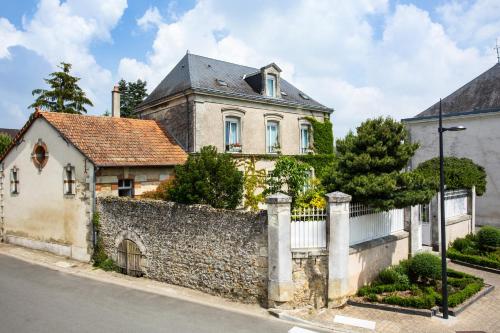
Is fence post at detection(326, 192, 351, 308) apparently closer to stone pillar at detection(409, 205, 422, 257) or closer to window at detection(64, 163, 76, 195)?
stone pillar at detection(409, 205, 422, 257)

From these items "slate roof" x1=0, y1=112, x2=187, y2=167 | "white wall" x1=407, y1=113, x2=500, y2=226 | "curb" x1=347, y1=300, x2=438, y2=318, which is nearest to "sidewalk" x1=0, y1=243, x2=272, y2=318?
"curb" x1=347, y1=300, x2=438, y2=318

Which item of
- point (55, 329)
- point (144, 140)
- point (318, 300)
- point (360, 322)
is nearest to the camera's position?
point (55, 329)

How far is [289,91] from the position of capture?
2277 cm

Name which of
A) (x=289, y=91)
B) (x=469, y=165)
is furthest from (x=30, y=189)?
(x=469, y=165)

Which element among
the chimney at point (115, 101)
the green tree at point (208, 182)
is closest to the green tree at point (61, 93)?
the chimney at point (115, 101)

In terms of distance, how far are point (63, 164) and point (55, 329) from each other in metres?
8.65

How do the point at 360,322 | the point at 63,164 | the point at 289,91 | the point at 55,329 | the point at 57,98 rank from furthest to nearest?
the point at 57,98 → the point at 289,91 → the point at 63,164 → the point at 360,322 → the point at 55,329

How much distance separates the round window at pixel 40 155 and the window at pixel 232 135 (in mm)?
8304

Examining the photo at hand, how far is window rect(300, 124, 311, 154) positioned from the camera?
21938mm

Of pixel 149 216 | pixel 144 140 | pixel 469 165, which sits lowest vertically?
pixel 149 216

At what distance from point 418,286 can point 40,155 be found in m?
16.3

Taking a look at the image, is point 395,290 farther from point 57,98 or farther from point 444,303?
point 57,98

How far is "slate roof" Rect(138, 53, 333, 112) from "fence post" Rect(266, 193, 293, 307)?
9522 millimetres

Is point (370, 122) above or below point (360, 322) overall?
above
